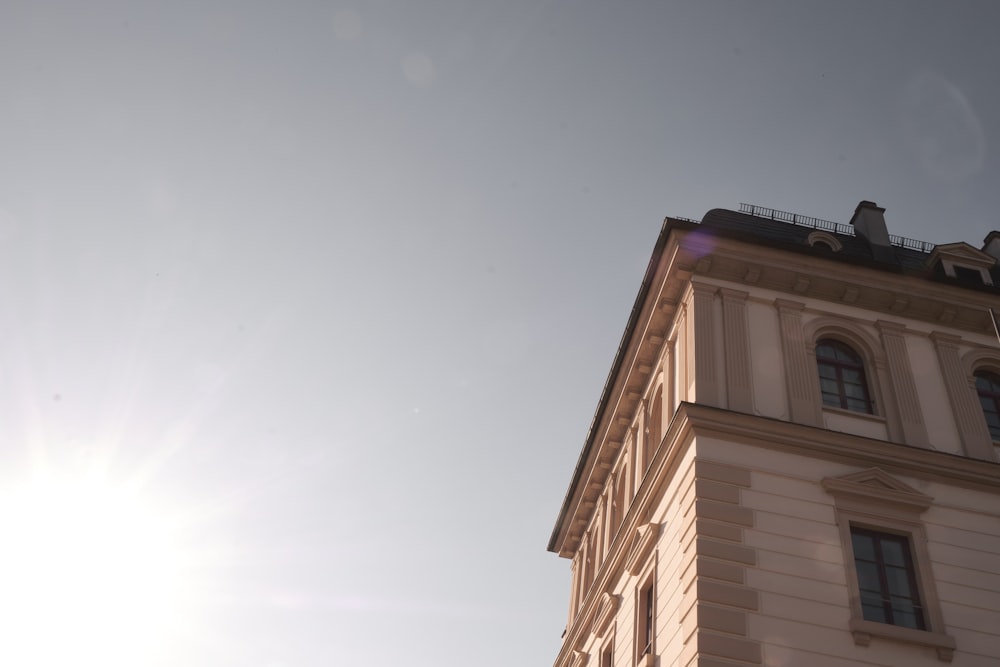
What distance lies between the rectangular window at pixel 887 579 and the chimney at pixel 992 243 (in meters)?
15.6

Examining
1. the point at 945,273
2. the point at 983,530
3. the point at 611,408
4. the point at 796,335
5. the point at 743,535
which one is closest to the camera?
the point at 743,535

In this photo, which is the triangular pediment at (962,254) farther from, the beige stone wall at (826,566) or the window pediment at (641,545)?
the window pediment at (641,545)

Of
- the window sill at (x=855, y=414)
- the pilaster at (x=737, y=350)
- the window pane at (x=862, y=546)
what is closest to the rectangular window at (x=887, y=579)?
the window pane at (x=862, y=546)

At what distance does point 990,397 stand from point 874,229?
7416 millimetres

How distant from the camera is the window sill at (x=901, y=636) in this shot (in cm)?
1630

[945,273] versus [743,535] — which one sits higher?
[945,273]

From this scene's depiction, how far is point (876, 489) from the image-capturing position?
18.8m

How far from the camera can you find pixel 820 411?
806 inches

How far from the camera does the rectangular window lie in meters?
17.2

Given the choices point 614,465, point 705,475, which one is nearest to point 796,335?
point 705,475

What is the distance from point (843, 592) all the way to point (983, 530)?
4.04m

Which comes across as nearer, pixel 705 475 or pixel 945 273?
pixel 705 475

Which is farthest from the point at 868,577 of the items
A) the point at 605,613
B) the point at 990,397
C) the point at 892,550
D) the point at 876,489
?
the point at 605,613

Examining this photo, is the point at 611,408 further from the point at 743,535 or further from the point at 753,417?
the point at 743,535
